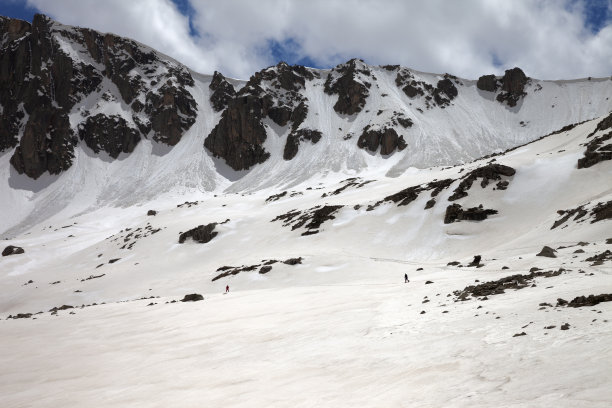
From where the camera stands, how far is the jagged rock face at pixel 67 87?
14988 cm

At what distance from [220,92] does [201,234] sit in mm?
138883

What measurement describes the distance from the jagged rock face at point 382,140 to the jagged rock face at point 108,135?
9870 centimetres

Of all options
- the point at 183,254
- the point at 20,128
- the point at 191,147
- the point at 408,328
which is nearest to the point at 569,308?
the point at 408,328

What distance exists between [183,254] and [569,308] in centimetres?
5302

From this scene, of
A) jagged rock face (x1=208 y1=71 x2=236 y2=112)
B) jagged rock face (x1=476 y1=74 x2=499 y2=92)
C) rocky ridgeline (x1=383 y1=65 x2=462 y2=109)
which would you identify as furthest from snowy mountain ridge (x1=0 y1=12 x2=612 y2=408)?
jagged rock face (x1=208 y1=71 x2=236 y2=112)

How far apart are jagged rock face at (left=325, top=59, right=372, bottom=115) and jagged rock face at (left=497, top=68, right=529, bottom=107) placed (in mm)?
60508

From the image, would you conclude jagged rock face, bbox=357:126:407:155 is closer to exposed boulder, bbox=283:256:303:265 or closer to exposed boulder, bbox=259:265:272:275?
exposed boulder, bbox=283:256:303:265

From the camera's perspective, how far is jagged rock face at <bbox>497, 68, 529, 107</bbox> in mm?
159375

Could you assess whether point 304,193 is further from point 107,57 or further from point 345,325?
point 107,57

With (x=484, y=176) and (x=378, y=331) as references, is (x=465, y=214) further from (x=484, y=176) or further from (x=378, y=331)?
(x=378, y=331)

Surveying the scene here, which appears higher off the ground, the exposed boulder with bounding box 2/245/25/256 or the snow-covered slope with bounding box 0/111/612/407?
the exposed boulder with bounding box 2/245/25/256

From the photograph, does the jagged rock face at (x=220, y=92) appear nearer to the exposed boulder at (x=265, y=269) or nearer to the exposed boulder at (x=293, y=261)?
the exposed boulder at (x=293, y=261)

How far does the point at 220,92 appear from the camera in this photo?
181 m

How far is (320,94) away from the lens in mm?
172250
